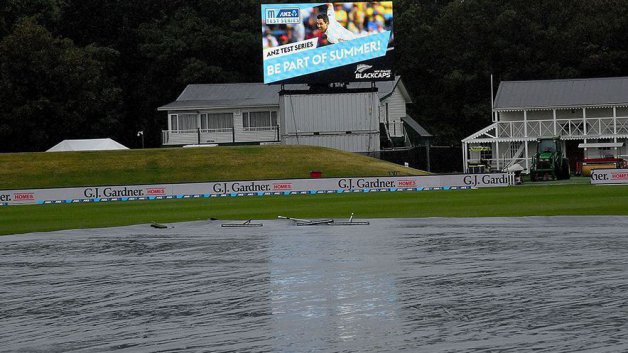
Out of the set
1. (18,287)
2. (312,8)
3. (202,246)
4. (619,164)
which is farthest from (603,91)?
(18,287)

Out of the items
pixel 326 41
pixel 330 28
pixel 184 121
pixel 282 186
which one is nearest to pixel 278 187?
pixel 282 186

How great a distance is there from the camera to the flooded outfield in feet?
48.4

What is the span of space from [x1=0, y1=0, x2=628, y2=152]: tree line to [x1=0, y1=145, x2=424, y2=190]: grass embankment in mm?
12318

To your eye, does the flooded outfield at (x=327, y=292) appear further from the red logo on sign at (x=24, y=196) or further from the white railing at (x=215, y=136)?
the white railing at (x=215, y=136)

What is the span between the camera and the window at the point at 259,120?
81.4m

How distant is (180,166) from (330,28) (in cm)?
1285

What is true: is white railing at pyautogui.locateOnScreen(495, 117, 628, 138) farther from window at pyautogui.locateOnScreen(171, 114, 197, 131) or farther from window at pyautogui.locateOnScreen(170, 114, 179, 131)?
window at pyautogui.locateOnScreen(170, 114, 179, 131)

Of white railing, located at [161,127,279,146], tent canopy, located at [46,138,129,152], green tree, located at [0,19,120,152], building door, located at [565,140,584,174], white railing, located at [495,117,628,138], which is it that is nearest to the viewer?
white railing, located at [495,117,628,138]

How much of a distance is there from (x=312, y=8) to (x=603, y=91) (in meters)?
20.7

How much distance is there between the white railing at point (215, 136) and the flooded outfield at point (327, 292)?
50541 millimetres

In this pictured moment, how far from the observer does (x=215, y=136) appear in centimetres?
8156

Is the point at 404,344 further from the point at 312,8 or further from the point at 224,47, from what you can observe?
the point at 224,47

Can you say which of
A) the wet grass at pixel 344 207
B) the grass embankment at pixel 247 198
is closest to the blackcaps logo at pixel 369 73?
the grass embankment at pixel 247 198

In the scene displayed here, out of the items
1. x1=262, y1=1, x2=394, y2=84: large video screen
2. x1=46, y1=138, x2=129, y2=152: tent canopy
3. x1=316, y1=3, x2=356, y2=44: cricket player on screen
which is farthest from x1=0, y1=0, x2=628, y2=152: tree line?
x1=316, y1=3, x2=356, y2=44: cricket player on screen
